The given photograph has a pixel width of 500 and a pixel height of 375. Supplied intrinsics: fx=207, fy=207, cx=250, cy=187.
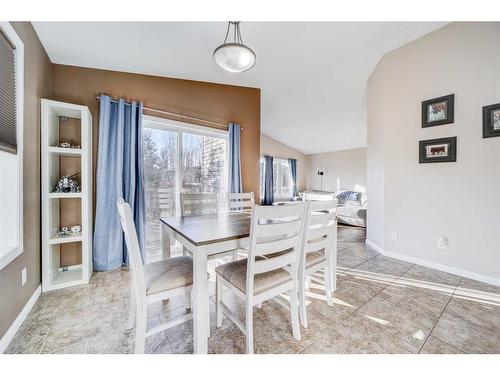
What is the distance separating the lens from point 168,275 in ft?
4.42

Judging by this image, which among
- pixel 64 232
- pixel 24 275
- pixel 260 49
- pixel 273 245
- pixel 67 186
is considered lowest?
pixel 24 275

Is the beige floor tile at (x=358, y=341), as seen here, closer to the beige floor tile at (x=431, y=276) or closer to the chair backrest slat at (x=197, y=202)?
the beige floor tile at (x=431, y=276)

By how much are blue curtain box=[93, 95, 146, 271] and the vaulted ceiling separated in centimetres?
52

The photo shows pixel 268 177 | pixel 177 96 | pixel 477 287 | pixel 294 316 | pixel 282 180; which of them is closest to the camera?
pixel 294 316

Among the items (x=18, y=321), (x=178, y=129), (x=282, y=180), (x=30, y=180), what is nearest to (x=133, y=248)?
(x=18, y=321)

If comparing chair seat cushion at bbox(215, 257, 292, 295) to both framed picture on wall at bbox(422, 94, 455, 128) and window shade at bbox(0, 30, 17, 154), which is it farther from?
framed picture on wall at bbox(422, 94, 455, 128)

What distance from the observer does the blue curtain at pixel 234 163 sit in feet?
11.0

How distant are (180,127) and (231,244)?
7.45ft

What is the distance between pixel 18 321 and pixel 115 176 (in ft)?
4.72

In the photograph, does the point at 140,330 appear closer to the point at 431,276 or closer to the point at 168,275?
the point at 168,275

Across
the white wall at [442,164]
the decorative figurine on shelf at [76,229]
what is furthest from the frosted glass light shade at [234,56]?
the white wall at [442,164]
